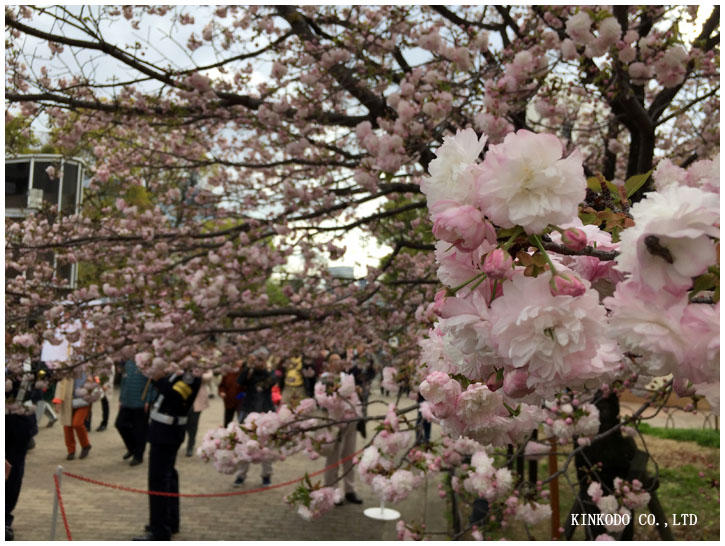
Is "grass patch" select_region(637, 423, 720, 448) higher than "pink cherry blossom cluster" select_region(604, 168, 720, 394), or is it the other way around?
"pink cherry blossom cluster" select_region(604, 168, 720, 394)

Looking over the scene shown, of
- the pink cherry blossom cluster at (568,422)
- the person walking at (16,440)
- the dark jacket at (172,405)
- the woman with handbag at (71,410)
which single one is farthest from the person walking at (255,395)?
the pink cherry blossom cluster at (568,422)

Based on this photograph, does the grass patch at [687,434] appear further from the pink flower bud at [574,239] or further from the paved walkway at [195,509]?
the pink flower bud at [574,239]

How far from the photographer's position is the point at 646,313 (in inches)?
34.4

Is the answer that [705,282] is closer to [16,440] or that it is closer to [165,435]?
[165,435]

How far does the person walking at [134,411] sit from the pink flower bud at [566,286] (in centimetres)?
857

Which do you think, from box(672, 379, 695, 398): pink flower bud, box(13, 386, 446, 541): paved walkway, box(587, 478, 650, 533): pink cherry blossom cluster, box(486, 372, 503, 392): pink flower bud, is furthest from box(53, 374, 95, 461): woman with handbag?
box(672, 379, 695, 398): pink flower bud

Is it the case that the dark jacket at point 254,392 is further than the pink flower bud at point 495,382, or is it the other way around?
the dark jacket at point 254,392

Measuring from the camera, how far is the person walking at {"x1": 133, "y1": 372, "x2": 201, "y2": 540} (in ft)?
19.2

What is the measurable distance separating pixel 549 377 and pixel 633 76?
10.6 ft

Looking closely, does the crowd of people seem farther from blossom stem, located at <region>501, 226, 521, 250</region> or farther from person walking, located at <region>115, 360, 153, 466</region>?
blossom stem, located at <region>501, 226, 521, 250</region>

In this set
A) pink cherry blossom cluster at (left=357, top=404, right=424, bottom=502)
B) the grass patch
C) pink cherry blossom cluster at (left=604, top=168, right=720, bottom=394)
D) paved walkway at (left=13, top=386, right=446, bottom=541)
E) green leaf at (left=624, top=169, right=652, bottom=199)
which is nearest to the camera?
pink cherry blossom cluster at (left=604, top=168, right=720, bottom=394)

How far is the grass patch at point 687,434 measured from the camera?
1121cm

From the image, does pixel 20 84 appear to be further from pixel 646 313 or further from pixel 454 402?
pixel 646 313

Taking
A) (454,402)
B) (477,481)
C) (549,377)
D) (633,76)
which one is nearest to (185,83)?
(633,76)
